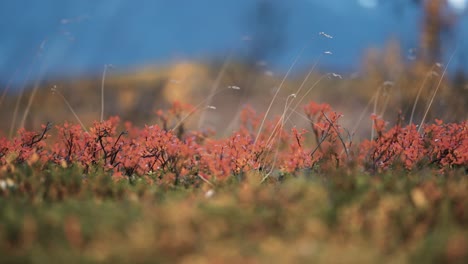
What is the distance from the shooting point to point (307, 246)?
99.6 inches

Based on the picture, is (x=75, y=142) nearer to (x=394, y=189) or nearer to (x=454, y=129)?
(x=394, y=189)

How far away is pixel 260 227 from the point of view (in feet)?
9.59

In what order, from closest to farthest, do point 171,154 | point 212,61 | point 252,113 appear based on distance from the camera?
point 171,154 < point 252,113 < point 212,61

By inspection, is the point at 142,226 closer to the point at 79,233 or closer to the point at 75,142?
the point at 79,233

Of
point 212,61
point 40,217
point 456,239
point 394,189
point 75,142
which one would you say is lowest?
point 456,239

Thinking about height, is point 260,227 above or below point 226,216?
below

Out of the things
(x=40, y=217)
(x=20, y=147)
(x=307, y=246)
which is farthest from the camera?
(x=20, y=147)

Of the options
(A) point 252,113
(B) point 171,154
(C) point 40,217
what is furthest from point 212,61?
(C) point 40,217

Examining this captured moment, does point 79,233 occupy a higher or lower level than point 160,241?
higher

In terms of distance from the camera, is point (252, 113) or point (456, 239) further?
point (252, 113)

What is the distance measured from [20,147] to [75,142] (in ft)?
1.94

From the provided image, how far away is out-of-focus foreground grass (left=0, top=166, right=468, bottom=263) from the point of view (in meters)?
2.50

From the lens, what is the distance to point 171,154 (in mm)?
5098

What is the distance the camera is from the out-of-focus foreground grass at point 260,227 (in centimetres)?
250
